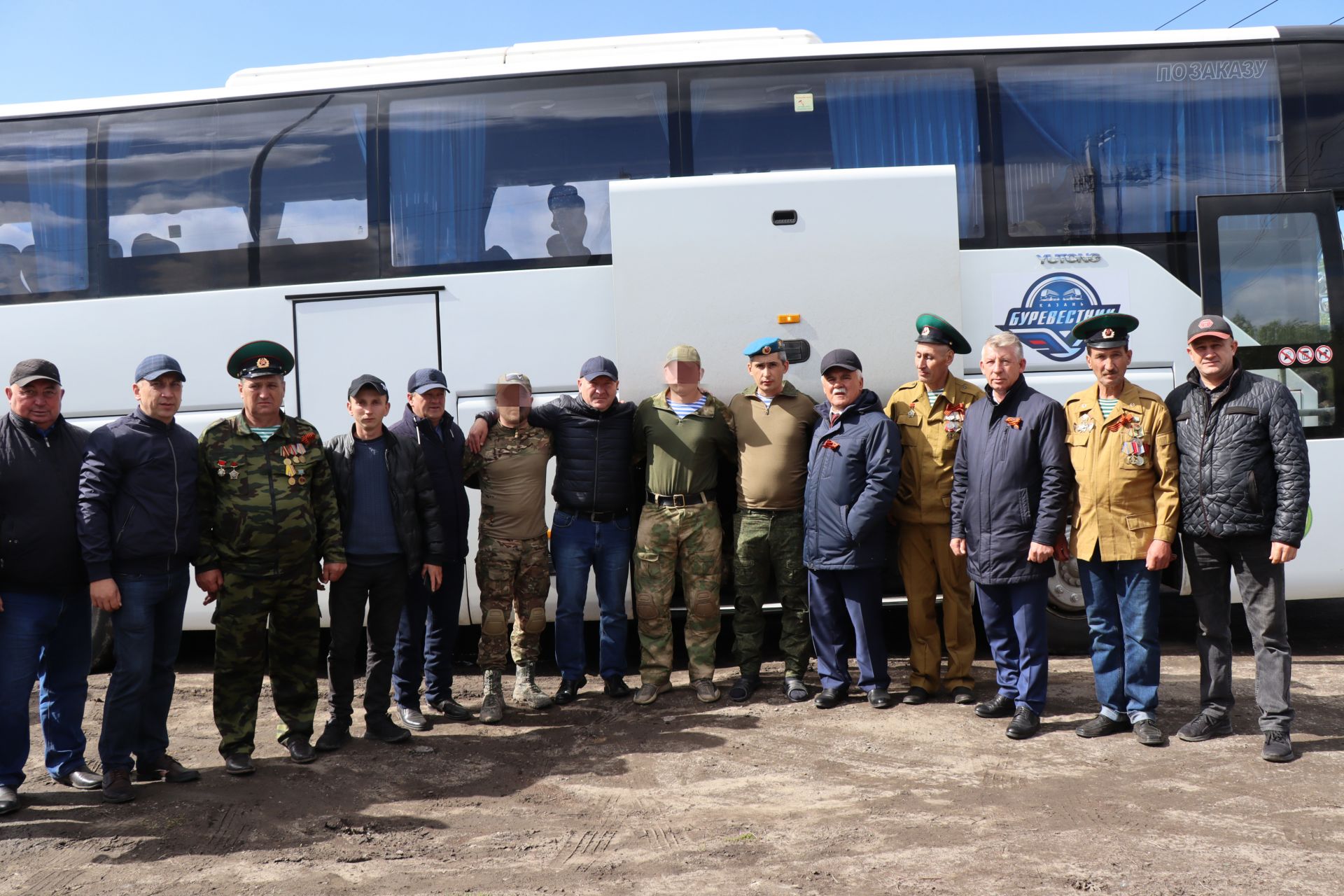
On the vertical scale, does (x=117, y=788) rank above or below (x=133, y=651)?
below

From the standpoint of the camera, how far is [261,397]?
504cm

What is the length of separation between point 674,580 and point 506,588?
0.99 m

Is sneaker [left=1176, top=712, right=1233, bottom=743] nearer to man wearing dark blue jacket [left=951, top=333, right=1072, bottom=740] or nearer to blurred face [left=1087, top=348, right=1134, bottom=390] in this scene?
man wearing dark blue jacket [left=951, top=333, right=1072, bottom=740]

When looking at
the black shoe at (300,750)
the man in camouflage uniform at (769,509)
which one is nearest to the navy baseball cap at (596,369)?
the man in camouflage uniform at (769,509)

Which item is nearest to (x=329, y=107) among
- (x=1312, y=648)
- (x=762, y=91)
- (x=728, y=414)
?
(x=762, y=91)

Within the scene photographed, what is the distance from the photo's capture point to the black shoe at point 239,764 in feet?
16.8

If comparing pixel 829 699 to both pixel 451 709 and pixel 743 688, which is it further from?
pixel 451 709

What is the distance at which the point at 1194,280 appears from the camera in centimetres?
689

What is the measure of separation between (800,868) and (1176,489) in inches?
106

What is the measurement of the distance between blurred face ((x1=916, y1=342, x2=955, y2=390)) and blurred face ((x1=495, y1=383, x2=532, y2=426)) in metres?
2.21

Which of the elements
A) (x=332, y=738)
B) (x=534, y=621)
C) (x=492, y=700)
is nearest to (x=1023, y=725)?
(x=534, y=621)

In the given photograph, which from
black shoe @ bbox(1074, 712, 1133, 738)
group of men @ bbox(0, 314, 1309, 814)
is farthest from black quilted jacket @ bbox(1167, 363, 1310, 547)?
black shoe @ bbox(1074, 712, 1133, 738)

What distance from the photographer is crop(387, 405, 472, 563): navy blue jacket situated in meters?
5.81

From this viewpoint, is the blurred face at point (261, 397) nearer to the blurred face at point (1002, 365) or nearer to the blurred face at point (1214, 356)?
the blurred face at point (1002, 365)
